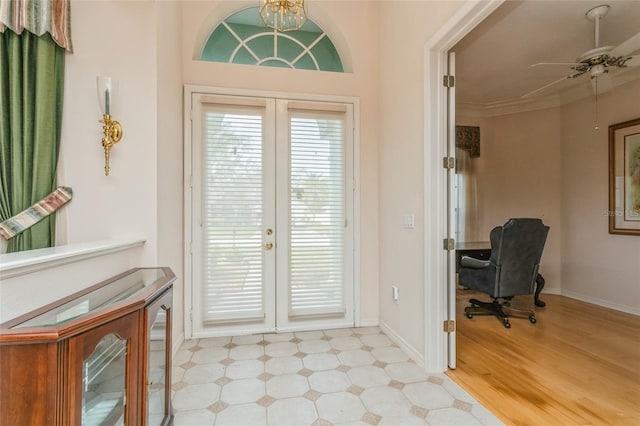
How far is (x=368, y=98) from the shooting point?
3178 millimetres

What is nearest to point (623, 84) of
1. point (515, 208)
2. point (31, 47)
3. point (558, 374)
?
point (515, 208)

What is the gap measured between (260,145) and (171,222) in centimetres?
109

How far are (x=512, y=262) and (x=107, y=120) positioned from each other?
3790 mm

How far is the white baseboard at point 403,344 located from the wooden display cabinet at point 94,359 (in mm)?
1731

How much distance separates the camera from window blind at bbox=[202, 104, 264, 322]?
288 centimetres

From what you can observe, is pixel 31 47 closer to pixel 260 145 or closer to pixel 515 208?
pixel 260 145

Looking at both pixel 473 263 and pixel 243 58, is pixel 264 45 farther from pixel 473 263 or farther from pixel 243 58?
pixel 473 263

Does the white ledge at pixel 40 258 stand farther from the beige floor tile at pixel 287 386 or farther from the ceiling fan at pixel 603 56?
the ceiling fan at pixel 603 56

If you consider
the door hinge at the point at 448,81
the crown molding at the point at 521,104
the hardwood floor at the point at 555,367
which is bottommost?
the hardwood floor at the point at 555,367

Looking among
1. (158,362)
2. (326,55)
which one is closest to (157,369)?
(158,362)

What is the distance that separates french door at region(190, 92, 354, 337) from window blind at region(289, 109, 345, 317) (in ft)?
0.03

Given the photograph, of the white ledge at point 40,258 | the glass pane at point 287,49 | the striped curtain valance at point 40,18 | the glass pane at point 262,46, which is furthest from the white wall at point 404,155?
the striped curtain valance at point 40,18

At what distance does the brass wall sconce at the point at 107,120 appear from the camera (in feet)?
6.12

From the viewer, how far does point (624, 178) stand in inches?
143
